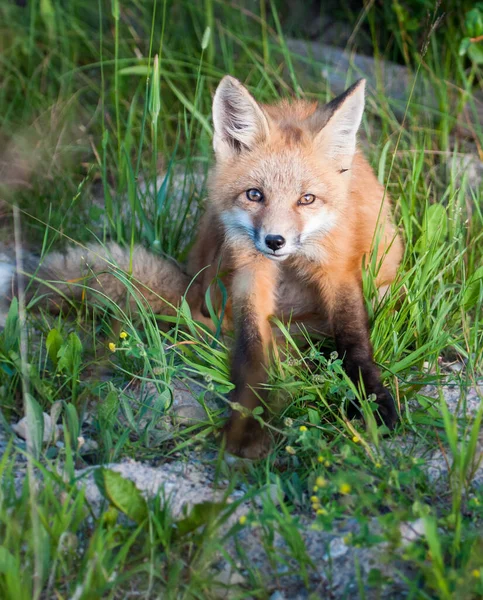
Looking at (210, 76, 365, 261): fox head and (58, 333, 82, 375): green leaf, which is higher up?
(210, 76, 365, 261): fox head

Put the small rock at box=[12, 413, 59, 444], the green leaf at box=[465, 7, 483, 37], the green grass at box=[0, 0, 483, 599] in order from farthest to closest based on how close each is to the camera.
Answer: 1. the green leaf at box=[465, 7, 483, 37]
2. the small rock at box=[12, 413, 59, 444]
3. the green grass at box=[0, 0, 483, 599]

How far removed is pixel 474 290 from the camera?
A: 295cm

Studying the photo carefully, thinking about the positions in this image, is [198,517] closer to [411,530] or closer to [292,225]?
Result: [411,530]

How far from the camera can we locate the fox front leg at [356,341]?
98.9 inches

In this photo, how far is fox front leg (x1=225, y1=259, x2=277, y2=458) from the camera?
2.36 m

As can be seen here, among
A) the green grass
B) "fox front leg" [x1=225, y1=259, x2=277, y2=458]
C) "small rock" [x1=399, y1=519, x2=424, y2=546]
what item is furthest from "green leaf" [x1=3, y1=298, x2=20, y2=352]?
"small rock" [x1=399, y1=519, x2=424, y2=546]

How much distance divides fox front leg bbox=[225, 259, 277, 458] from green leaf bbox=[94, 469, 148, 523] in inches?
19.5

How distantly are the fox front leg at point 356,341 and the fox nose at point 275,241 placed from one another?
0.40 meters

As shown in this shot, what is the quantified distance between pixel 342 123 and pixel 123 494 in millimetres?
1690

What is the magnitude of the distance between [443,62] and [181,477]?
3546 mm

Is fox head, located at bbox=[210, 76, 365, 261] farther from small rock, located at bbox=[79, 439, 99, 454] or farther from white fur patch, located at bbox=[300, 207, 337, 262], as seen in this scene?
small rock, located at bbox=[79, 439, 99, 454]

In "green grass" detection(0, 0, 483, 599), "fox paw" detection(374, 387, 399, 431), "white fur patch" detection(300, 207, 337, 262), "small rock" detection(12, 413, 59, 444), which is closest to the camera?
"green grass" detection(0, 0, 483, 599)

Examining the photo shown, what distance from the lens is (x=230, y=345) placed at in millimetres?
2922

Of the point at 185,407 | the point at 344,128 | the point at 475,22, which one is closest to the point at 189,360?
the point at 185,407
